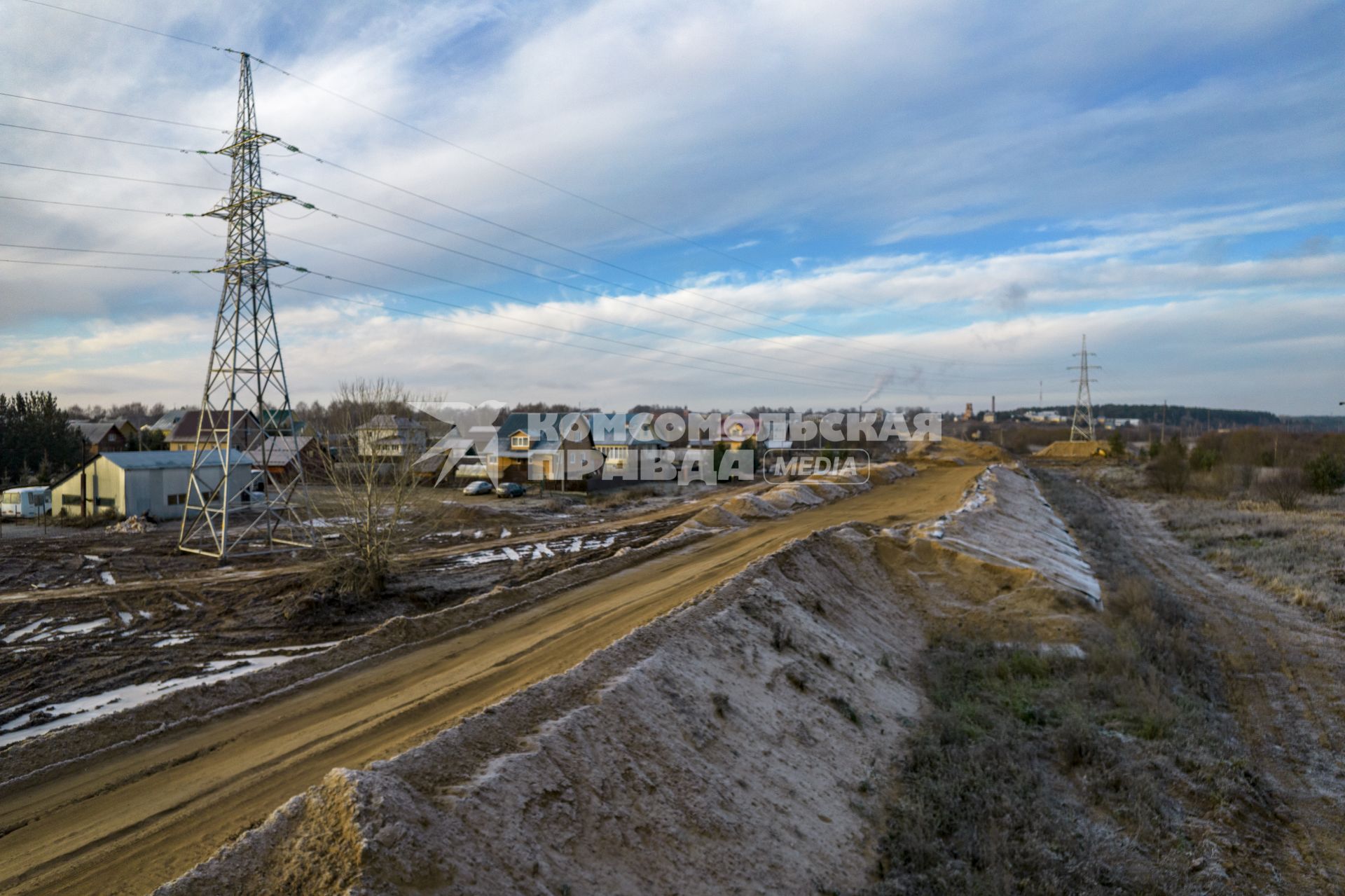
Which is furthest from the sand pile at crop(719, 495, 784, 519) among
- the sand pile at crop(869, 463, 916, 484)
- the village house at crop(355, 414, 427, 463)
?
the sand pile at crop(869, 463, 916, 484)

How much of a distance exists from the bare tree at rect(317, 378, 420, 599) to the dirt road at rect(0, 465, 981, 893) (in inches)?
345

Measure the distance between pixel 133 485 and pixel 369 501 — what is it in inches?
1190

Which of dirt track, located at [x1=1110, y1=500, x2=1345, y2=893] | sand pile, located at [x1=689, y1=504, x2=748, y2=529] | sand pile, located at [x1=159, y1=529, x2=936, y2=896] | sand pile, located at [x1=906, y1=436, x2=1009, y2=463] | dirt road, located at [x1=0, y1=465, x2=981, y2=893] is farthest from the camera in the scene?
sand pile, located at [x1=906, y1=436, x2=1009, y2=463]

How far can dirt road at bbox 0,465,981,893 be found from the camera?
7230 millimetres

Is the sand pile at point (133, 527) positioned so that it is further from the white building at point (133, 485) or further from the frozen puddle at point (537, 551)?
the frozen puddle at point (537, 551)

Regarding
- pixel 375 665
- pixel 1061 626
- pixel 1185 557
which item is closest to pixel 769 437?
pixel 1185 557

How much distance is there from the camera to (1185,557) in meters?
33.3

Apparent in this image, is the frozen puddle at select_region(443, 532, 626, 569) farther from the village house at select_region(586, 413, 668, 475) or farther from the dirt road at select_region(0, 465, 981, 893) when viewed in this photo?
the village house at select_region(586, 413, 668, 475)

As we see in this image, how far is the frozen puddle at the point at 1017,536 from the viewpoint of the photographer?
74.1ft

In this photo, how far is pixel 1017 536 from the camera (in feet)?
92.8

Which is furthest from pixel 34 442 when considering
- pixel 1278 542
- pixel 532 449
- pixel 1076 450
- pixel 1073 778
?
pixel 1076 450

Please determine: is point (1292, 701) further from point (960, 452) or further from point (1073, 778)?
point (960, 452)

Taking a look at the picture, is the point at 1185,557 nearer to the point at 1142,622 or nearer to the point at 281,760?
the point at 1142,622

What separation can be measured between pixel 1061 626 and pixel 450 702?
1472 centimetres
